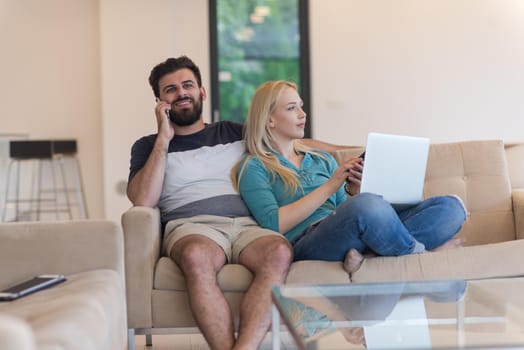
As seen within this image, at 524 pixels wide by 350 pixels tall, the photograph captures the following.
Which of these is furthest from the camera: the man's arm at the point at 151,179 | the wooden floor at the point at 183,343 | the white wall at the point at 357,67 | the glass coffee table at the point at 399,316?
the white wall at the point at 357,67

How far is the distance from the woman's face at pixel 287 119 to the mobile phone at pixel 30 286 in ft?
3.63

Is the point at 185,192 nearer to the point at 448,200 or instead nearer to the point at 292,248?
the point at 292,248

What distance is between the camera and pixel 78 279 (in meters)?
2.16

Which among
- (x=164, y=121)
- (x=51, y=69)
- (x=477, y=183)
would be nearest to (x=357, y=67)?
(x=51, y=69)

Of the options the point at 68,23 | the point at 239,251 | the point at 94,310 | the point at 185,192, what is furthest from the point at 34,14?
the point at 94,310

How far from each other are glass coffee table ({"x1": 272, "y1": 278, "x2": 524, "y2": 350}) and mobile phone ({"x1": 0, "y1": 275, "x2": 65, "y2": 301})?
0.67 meters

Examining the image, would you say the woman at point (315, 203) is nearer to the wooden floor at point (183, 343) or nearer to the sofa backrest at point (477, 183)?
the sofa backrest at point (477, 183)

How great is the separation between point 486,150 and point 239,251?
1.23m

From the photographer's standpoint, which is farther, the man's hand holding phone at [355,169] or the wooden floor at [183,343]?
the wooden floor at [183,343]

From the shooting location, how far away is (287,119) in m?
2.89

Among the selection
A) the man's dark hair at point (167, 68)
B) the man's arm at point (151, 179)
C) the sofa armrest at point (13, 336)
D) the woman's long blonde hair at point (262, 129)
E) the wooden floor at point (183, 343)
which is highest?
the man's dark hair at point (167, 68)

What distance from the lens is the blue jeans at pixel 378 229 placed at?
246 cm

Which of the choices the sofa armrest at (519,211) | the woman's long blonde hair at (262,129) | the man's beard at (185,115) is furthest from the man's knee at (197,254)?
the sofa armrest at (519,211)

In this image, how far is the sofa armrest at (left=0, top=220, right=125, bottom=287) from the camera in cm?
226
